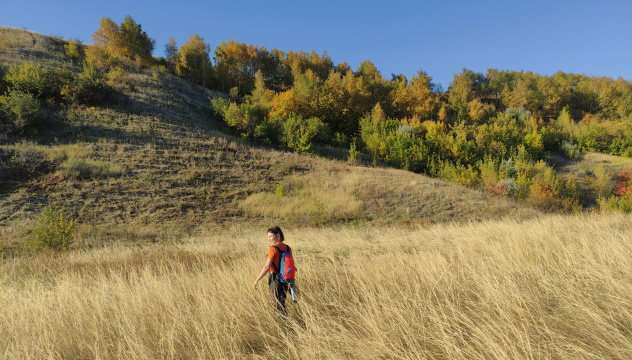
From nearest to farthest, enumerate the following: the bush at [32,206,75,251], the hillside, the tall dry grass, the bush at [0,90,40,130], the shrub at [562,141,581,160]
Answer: the tall dry grass, the bush at [32,206,75,251], the hillside, the bush at [0,90,40,130], the shrub at [562,141,581,160]

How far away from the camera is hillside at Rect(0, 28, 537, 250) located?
12531mm

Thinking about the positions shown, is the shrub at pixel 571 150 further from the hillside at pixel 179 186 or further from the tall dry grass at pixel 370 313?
the tall dry grass at pixel 370 313

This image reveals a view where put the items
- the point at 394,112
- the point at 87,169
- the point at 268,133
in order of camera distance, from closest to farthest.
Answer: the point at 87,169
the point at 268,133
the point at 394,112

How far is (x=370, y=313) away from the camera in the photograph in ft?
9.09

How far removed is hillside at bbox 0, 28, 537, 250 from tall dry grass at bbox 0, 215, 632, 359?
7.94 metres

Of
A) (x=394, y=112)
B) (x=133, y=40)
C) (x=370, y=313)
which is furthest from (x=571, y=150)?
(x=133, y=40)

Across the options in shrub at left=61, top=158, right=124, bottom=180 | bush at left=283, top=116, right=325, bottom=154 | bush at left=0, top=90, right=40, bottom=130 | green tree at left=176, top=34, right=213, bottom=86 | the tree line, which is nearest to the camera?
shrub at left=61, top=158, right=124, bottom=180

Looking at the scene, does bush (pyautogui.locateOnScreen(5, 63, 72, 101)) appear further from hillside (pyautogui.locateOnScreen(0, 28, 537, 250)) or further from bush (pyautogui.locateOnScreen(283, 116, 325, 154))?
bush (pyautogui.locateOnScreen(283, 116, 325, 154))

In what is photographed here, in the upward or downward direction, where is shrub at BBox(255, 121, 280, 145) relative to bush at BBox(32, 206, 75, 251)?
upward

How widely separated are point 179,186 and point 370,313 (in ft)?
52.1

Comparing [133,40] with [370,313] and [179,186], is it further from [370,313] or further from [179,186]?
[370,313]

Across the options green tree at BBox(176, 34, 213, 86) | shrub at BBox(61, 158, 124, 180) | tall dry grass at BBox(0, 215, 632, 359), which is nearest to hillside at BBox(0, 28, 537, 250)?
shrub at BBox(61, 158, 124, 180)

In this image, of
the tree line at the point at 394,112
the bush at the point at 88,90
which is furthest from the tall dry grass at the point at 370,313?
the bush at the point at 88,90

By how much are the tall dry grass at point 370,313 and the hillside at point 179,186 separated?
7.94 metres
